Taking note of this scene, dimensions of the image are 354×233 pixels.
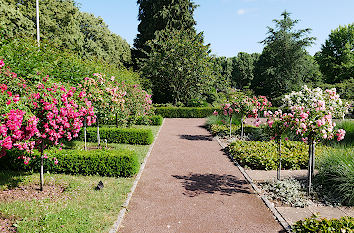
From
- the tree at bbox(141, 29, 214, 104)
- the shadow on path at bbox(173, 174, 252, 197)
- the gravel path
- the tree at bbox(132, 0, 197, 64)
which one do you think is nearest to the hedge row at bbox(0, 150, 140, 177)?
the gravel path

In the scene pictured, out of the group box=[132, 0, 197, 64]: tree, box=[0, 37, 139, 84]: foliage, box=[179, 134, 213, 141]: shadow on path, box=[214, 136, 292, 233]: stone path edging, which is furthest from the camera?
box=[132, 0, 197, 64]: tree

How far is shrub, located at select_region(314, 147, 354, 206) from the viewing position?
568 centimetres

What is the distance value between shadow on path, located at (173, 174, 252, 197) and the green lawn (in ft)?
5.14

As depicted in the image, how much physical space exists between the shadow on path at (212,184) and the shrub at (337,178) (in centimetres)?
190

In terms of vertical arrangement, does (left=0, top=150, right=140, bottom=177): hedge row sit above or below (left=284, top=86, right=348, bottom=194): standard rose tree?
below

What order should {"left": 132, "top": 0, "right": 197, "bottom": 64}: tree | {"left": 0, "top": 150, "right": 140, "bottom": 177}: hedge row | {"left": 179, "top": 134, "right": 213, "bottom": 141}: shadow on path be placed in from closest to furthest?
{"left": 0, "top": 150, "right": 140, "bottom": 177}: hedge row < {"left": 179, "top": 134, "right": 213, "bottom": 141}: shadow on path < {"left": 132, "top": 0, "right": 197, "bottom": 64}: tree

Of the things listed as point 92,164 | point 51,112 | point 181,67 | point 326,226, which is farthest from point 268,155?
point 181,67

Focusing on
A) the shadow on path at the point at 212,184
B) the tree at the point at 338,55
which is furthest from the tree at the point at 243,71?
the shadow on path at the point at 212,184

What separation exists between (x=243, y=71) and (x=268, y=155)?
177ft

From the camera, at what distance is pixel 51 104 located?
5523 mm

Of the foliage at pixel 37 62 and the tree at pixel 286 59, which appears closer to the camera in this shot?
the foliage at pixel 37 62

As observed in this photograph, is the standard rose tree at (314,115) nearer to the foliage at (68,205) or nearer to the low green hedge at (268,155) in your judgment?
the low green hedge at (268,155)

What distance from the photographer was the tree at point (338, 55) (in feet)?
112

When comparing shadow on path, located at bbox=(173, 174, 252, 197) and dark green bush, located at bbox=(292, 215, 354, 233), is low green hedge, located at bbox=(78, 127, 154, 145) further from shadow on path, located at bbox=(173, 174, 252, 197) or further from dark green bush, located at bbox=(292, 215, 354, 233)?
dark green bush, located at bbox=(292, 215, 354, 233)
